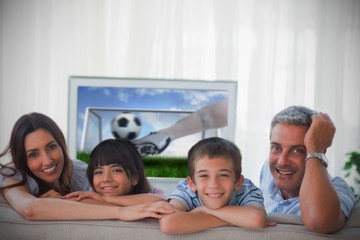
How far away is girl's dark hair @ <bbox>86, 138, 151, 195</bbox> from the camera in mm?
1300

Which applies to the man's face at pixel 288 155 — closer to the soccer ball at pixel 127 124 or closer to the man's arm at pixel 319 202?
the man's arm at pixel 319 202

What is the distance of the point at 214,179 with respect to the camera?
112 cm

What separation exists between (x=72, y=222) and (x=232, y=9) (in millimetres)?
2419

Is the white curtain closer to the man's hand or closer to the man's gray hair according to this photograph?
the man's gray hair

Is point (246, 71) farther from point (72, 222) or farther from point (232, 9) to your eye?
point (72, 222)

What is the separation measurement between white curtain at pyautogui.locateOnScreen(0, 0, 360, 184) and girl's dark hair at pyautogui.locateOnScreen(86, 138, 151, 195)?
76.2 inches

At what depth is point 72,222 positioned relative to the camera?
3.51ft

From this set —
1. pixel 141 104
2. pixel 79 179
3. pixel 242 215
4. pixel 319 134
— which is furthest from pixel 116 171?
pixel 141 104

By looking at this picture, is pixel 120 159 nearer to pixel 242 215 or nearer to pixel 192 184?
pixel 192 184

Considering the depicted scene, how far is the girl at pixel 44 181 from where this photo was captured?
108 cm

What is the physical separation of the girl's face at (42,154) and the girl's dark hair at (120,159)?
92 millimetres

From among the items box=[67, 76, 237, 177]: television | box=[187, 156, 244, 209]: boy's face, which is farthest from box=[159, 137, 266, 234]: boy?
box=[67, 76, 237, 177]: television

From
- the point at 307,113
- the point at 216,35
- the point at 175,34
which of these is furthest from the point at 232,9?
the point at 307,113

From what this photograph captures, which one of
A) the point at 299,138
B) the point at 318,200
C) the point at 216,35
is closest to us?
the point at 318,200
